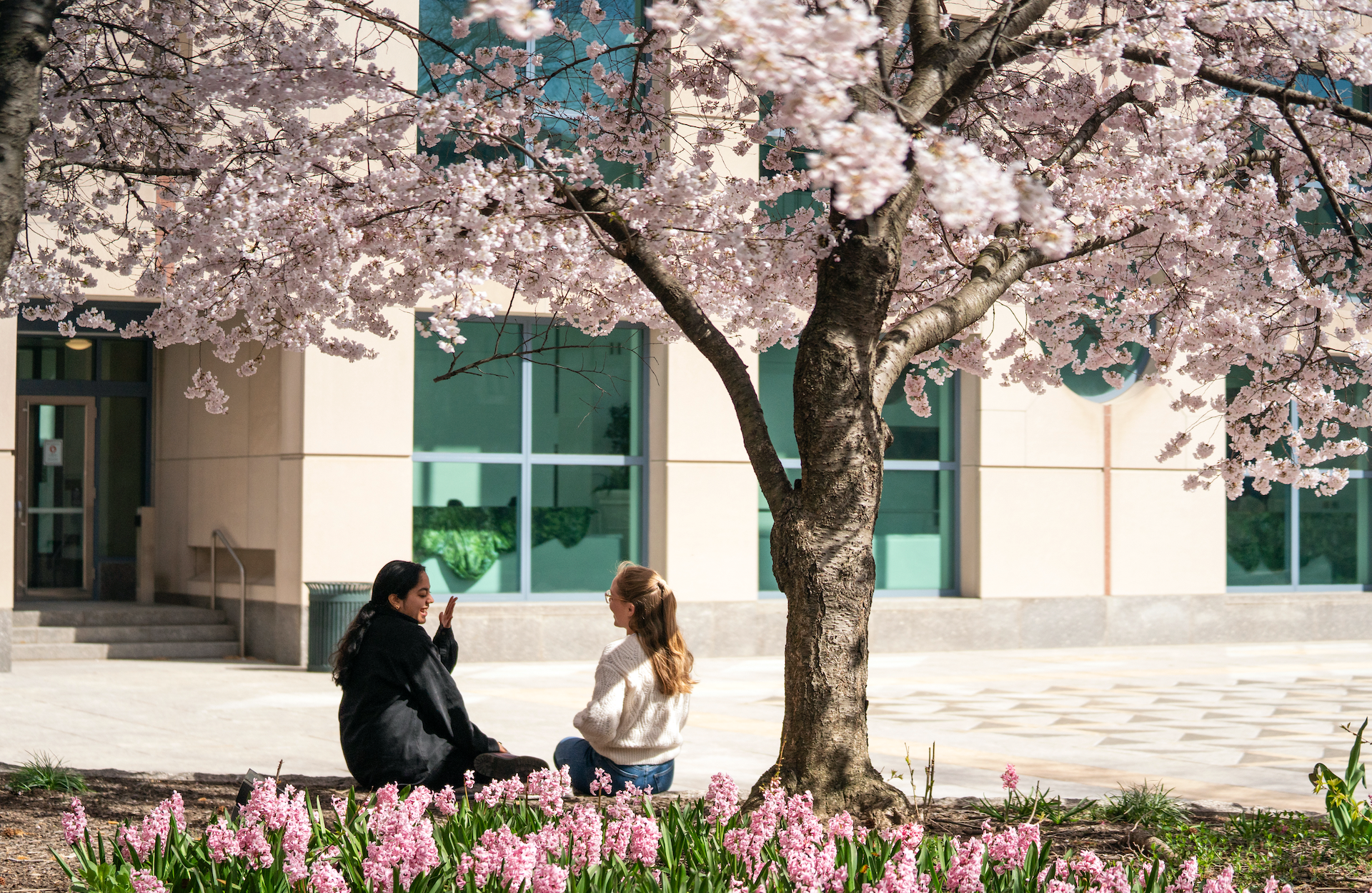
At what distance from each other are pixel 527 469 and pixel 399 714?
30.2 feet

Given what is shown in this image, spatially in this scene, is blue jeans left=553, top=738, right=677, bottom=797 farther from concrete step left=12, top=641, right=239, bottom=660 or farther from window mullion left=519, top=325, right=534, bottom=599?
concrete step left=12, top=641, right=239, bottom=660

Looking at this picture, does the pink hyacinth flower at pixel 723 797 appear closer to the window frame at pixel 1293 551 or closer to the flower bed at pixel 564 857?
the flower bed at pixel 564 857

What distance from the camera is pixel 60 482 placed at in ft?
56.6

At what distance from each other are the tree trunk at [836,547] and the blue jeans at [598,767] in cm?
Result: 64

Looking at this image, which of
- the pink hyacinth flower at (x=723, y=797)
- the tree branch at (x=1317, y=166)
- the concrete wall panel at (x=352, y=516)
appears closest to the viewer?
the pink hyacinth flower at (x=723, y=797)

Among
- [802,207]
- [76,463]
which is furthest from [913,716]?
[76,463]

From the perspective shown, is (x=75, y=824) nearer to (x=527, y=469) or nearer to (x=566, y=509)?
(x=527, y=469)

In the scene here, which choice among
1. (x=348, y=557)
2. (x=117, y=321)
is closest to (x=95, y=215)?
(x=348, y=557)

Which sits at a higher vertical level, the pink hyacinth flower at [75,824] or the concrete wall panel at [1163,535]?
the concrete wall panel at [1163,535]

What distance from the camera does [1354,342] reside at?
325 inches

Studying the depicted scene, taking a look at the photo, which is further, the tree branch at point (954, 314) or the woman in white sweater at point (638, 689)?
the woman in white sweater at point (638, 689)

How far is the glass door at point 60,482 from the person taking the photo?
→ 17.1m

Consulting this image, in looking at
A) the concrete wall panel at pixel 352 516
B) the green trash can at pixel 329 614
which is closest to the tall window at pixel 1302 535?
the concrete wall panel at pixel 352 516

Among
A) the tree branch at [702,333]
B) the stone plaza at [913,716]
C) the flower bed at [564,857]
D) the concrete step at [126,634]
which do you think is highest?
the tree branch at [702,333]
